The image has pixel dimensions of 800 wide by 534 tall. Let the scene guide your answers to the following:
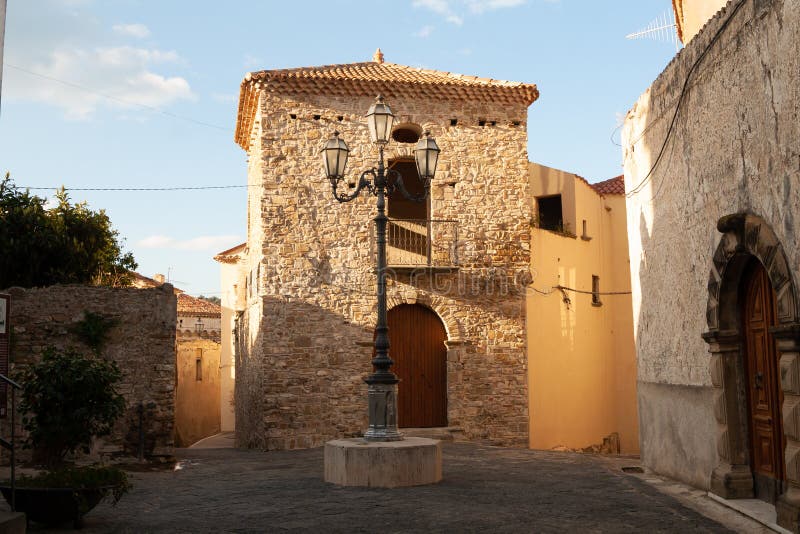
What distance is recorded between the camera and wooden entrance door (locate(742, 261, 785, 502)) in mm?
7742

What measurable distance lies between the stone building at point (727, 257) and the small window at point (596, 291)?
34.8 ft

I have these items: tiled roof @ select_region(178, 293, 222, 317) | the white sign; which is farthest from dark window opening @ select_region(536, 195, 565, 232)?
tiled roof @ select_region(178, 293, 222, 317)

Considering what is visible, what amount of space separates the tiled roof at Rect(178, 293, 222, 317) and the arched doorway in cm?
3026

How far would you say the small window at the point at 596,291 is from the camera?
21.8 metres

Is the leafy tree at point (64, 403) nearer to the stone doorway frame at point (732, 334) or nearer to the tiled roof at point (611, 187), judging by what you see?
the stone doorway frame at point (732, 334)

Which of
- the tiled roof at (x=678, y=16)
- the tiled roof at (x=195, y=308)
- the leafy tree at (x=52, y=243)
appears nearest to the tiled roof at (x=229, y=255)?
the tiled roof at (x=195, y=308)

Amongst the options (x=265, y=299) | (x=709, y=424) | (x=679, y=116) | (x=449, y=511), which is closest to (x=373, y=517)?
(x=449, y=511)

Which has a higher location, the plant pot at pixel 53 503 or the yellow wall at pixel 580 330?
the yellow wall at pixel 580 330

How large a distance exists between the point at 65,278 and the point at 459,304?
8.37 metres

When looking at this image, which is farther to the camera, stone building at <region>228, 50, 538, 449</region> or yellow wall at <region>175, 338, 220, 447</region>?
yellow wall at <region>175, 338, 220, 447</region>

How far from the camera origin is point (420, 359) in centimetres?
1789

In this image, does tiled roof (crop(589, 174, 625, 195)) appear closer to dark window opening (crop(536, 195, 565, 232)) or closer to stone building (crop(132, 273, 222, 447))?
dark window opening (crop(536, 195, 565, 232))

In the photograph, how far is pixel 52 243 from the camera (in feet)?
58.5

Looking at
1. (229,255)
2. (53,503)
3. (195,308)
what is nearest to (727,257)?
(53,503)
